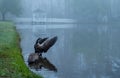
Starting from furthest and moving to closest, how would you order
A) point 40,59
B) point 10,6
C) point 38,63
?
point 10,6
point 40,59
point 38,63

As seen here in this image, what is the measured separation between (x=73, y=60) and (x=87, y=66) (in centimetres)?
258

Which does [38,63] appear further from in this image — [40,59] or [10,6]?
[10,6]

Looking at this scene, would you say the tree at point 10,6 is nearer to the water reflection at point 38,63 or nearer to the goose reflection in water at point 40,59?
the goose reflection in water at point 40,59

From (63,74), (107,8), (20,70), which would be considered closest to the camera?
(20,70)

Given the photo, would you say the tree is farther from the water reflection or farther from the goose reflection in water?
the water reflection

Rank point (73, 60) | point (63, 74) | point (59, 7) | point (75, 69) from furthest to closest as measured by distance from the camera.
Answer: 1. point (59, 7)
2. point (73, 60)
3. point (75, 69)
4. point (63, 74)

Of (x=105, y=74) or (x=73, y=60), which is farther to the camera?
(x=73, y=60)

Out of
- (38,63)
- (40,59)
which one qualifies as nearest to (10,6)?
(40,59)

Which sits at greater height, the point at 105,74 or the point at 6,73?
the point at 6,73

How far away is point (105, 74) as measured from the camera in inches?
789

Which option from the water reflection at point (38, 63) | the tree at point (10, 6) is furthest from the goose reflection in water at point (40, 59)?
the tree at point (10, 6)

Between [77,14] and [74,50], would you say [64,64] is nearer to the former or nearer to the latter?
[74,50]

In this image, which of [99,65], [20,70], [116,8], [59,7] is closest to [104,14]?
[116,8]

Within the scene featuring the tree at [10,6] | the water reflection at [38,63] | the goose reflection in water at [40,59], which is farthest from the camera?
the tree at [10,6]
